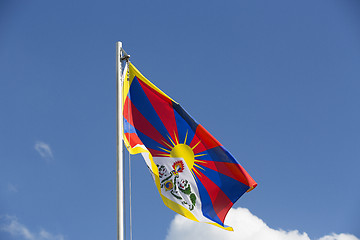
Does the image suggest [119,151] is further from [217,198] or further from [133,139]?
[217,198]

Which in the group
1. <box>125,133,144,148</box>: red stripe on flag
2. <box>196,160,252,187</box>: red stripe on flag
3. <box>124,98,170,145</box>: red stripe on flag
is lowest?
<box>196,160,252,187</box>: red stripe on flag

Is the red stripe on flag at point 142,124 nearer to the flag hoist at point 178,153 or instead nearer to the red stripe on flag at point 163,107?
the flag hoist at point 178,153

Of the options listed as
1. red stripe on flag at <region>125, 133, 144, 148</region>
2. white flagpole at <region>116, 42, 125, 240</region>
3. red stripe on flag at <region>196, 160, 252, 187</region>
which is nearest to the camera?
white flagpole at <region>116, 42, 125, 240</region>

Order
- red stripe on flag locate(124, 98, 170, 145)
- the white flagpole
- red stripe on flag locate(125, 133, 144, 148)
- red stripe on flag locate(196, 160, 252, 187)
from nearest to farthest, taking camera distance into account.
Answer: the white flagpole
red stripe on flag locate(196, 160, 252, 187)
red stripe on flag locate(125, 133, 144, 148)
red stripe on flag locate(124, 98, 170, 145)

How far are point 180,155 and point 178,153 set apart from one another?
0.25 ft

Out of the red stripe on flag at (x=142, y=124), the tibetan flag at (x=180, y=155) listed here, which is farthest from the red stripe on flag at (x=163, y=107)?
the red stripe on flag at (x=142, y=124)

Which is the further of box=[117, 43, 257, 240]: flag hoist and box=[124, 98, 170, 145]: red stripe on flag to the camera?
box=[124, 98, 170, 145]: red stripe on flag

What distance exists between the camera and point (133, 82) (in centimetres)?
1122

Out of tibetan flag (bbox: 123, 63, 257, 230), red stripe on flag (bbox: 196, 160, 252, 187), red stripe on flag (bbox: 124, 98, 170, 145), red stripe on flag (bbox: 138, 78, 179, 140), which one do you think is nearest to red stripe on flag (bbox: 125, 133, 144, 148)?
tibetan flag (bbox: 123, 63, 257, 230)

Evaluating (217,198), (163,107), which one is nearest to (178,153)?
(163,107)

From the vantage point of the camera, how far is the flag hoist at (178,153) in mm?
10320

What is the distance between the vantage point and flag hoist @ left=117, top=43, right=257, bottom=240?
406 inches

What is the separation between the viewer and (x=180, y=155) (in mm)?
10672

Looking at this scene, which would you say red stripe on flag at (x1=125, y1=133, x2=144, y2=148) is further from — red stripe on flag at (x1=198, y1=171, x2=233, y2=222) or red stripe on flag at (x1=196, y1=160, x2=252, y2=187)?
red stripe on flag at (x1=198, y1=171, x2=233, y2=222)
